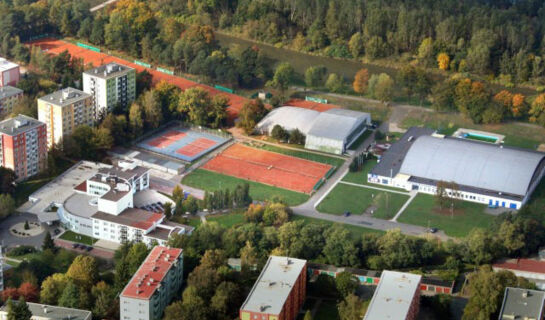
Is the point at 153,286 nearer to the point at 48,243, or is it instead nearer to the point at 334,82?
the point at 48,243

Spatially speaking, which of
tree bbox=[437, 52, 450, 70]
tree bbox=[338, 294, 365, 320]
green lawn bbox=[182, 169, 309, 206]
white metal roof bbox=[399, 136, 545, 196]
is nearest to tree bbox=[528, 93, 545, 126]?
white metal roof bbox=[399, 136, 545, 196]

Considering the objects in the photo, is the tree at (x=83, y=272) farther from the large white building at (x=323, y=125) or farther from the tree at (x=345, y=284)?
the large white building at (x=323, y=125)

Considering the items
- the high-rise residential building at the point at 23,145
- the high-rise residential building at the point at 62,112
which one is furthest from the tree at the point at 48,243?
the high-rise residential building at the point at 62,112

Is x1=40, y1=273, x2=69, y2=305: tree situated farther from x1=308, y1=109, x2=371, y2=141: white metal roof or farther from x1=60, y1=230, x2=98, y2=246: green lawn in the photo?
x1=308, y1=109, x2=371, y2=141: white metal roof

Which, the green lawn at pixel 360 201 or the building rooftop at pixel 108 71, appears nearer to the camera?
the green lawn at pixel 360 201

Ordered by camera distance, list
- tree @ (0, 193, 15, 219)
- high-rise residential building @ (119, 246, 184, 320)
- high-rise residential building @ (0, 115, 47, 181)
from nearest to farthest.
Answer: high-rise residential building @ (119, 246, 184, 320)
tree @ (0, 193, 15, 219)
high-rise residential building @ (0, 115, 47, 181)

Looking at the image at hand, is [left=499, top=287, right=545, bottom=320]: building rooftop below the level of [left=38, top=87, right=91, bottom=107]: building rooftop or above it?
above

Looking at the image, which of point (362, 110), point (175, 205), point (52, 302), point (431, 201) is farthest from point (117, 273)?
point (362, 110)
